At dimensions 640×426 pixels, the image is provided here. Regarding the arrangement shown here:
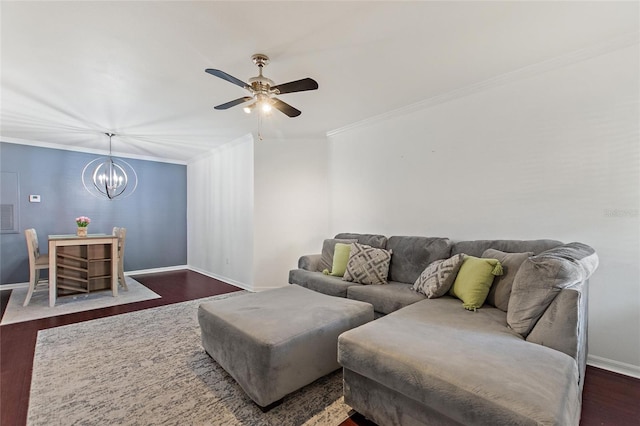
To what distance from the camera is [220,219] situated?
17.8 feet

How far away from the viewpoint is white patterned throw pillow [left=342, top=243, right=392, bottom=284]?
303 cm

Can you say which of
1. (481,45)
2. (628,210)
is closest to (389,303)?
(628,210)

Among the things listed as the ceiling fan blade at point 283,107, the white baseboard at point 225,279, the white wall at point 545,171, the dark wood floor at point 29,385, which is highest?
the ceiling fan blade at point 283,107

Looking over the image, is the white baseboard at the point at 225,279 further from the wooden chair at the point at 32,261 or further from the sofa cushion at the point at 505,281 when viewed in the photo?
the sofa cushion at the point at 505,281

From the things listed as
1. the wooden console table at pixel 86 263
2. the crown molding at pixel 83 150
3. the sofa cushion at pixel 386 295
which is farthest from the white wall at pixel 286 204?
the crown molding at pixel 83 150

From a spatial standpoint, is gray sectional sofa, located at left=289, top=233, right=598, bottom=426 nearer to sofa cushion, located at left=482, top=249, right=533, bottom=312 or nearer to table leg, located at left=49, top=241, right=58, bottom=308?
sofa cushion, located at left=482, top=249, right=533, bottom=312

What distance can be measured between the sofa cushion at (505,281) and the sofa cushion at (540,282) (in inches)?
13.0

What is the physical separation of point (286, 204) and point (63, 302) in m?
3.36

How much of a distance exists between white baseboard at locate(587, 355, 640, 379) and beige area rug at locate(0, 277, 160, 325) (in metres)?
4.95

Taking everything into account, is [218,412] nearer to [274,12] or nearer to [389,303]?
[389,303]

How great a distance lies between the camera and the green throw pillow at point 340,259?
11.0 feet

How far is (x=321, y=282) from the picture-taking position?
319 centimetres

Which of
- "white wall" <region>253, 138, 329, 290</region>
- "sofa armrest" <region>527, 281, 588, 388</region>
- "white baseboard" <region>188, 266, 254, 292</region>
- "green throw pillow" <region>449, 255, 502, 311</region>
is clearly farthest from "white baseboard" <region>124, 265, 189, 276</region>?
"sofa armrest" <region>527, 281, 588, 388</region>

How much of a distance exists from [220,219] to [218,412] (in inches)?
162
